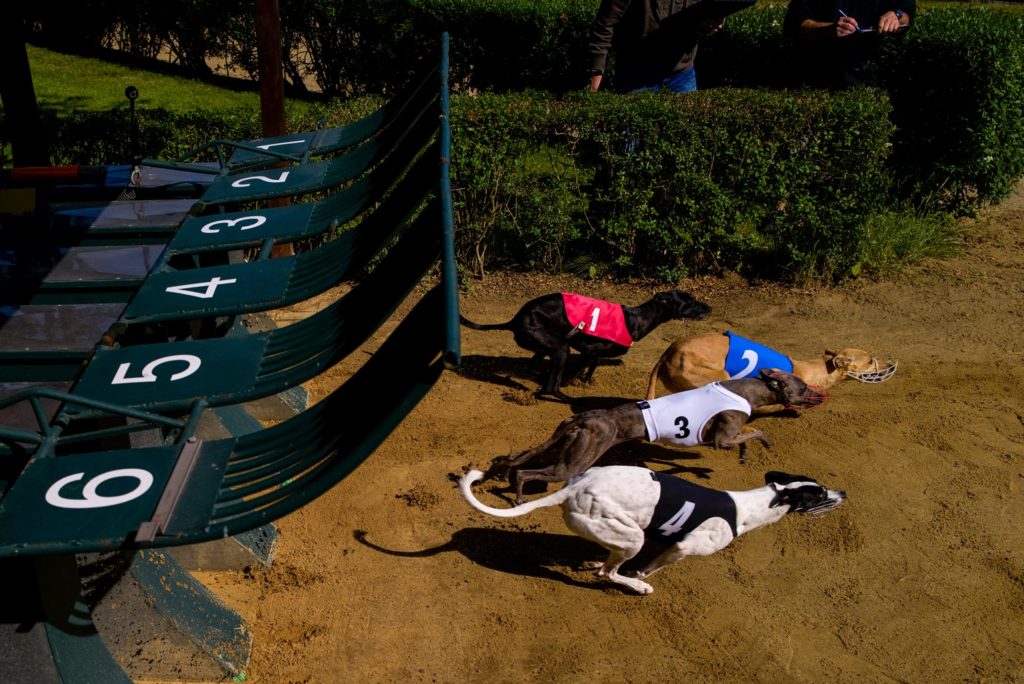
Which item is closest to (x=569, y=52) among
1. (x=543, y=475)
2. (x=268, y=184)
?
(x=268, y=184)

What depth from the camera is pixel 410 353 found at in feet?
11.3

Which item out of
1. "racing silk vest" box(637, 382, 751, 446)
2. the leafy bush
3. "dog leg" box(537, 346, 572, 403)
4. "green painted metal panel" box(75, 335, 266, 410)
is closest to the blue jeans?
the leafy bush

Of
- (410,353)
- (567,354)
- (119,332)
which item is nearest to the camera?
(410,353)

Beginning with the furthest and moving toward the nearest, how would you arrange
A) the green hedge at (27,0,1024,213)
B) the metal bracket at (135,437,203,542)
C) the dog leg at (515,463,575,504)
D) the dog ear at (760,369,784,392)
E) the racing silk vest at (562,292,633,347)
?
the green hedge at (27,0,1024,213) → the racing silk vest at (562,292,633,347) → the dog ear at (760,369,784,392) → the dog leg at (515,463,575,504) → the metal bracket at (135,437,203,542)

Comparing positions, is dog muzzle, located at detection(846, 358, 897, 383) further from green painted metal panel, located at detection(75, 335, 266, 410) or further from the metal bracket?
the metal bracket

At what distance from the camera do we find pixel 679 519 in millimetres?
5324

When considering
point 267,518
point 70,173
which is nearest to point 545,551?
point 267,518

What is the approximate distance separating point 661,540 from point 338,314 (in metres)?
2.39

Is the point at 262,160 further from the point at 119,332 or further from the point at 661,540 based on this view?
the point at 661,540

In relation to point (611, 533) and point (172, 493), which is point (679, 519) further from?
point (172, 493)

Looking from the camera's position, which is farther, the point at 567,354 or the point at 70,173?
the point at 567,354

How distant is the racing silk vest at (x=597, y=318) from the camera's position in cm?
756

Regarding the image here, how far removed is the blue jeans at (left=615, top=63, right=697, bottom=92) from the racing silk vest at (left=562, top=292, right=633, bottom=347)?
13.7 feet

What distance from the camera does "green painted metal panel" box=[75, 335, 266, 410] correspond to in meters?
3.90
